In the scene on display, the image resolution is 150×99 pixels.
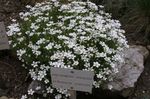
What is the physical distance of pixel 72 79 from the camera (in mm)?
3334

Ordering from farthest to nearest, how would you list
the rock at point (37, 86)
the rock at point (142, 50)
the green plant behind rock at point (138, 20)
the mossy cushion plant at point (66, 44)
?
the green plant behind rock at point (138, 20) < the rock at point (142, 50) < the rock at point (37, 86) < the mossy cushion plant at point (66, 44)

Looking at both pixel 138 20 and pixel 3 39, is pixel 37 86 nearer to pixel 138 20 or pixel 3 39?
pixel 3 39

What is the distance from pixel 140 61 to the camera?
14.0 ft

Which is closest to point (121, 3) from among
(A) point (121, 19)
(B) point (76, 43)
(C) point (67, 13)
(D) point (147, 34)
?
(A) point (121, 19)

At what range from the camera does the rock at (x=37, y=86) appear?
3.81 m

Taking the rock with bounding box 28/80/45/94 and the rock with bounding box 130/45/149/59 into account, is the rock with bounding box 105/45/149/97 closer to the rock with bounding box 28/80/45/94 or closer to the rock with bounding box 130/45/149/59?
the rock with bounding box 130/45/149/59

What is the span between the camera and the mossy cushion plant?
12.1ft

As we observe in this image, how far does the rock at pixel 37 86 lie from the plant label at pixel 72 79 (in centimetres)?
41

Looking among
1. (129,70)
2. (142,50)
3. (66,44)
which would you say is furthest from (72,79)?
(142,50)

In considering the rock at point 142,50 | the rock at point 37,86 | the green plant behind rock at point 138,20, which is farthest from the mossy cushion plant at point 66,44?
the green plant behind rock at point 138,20

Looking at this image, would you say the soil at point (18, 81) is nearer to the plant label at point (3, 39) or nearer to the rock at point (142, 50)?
the rock at point (142, 50)

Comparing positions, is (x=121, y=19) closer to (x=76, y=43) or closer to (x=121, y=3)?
(x=121, y=3)

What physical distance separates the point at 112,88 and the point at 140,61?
0.60 metres

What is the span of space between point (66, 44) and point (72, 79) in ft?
1.74
